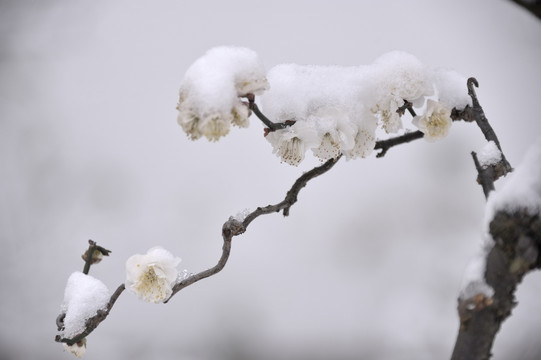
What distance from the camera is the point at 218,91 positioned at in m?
0.32

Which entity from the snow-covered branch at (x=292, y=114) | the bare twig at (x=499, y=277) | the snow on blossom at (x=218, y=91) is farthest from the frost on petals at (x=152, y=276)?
the bare twig at (x=499, y=277)

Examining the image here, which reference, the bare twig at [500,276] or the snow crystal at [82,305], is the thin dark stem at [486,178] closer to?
the bare twig at [500,276]

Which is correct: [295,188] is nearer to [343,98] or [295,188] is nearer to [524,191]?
→ [343,98]

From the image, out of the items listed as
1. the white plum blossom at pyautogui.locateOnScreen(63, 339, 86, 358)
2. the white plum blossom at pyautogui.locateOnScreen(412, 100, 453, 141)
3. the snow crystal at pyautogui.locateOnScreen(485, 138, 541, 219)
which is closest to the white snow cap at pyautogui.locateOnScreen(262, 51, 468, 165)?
the white plum blossom at pyautogui.locateOnScreen(412, 100, 453, 141)

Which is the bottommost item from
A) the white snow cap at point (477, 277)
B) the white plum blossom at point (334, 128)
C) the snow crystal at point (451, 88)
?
the white snow cap at point (477, 277)

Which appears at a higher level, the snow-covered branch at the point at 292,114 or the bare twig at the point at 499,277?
the snow-covered branch at the point at 292,114

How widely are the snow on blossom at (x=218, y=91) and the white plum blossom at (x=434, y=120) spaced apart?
16 centimetres

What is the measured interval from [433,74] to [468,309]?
0.77 feet

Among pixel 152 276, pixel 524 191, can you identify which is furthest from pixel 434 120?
pixel 152 276

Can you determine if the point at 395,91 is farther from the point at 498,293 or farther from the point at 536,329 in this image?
the point at 536,329

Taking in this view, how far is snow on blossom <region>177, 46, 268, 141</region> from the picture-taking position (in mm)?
318

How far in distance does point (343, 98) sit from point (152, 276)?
0.75 ft

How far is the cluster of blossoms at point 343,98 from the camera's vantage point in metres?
0.38

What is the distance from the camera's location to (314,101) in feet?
1.32
